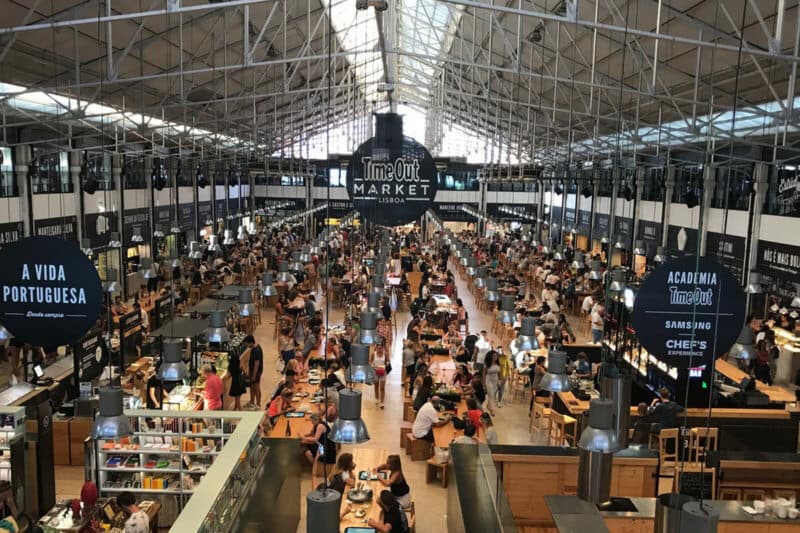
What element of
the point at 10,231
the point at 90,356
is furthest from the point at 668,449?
the point at 10,231

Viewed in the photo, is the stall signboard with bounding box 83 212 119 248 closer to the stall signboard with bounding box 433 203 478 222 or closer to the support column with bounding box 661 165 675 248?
the support column with bounding box 661 165 675 248

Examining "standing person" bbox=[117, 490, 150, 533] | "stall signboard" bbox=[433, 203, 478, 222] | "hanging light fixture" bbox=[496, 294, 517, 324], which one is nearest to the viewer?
"standing person" bbox=[117, 490, 150, 533]

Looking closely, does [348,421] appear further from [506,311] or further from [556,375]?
[506,311]

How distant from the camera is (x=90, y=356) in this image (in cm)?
1177

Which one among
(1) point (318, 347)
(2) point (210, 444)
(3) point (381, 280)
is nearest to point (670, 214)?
(3) point (381, 280)

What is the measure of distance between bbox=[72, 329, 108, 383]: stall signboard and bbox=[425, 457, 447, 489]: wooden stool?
5.58 m

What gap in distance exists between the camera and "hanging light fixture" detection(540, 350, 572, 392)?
785cm

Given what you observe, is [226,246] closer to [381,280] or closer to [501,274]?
[501,274]

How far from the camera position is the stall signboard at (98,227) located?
2089cm

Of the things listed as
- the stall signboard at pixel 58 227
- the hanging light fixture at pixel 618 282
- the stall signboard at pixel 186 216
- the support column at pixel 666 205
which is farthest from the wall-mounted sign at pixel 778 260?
the stall signboard at pixel 186 216

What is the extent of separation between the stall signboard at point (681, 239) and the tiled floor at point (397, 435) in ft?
31.5

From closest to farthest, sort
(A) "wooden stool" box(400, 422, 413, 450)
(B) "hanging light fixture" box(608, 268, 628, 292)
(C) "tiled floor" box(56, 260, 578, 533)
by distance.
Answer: (C) "tiled floor" box(56, 260, 578, 533) → (A) "wooden stool" box(400, 422, 413, 450) → (B) "hanging light fixture" box(608, 268, 628, 292)

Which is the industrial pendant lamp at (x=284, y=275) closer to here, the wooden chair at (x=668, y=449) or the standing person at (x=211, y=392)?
the standing person at (x=211, y=392)

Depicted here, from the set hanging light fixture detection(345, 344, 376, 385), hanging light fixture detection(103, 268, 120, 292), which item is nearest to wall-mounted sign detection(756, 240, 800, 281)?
hanging light fixture detection(345, 344, 376, 385)
